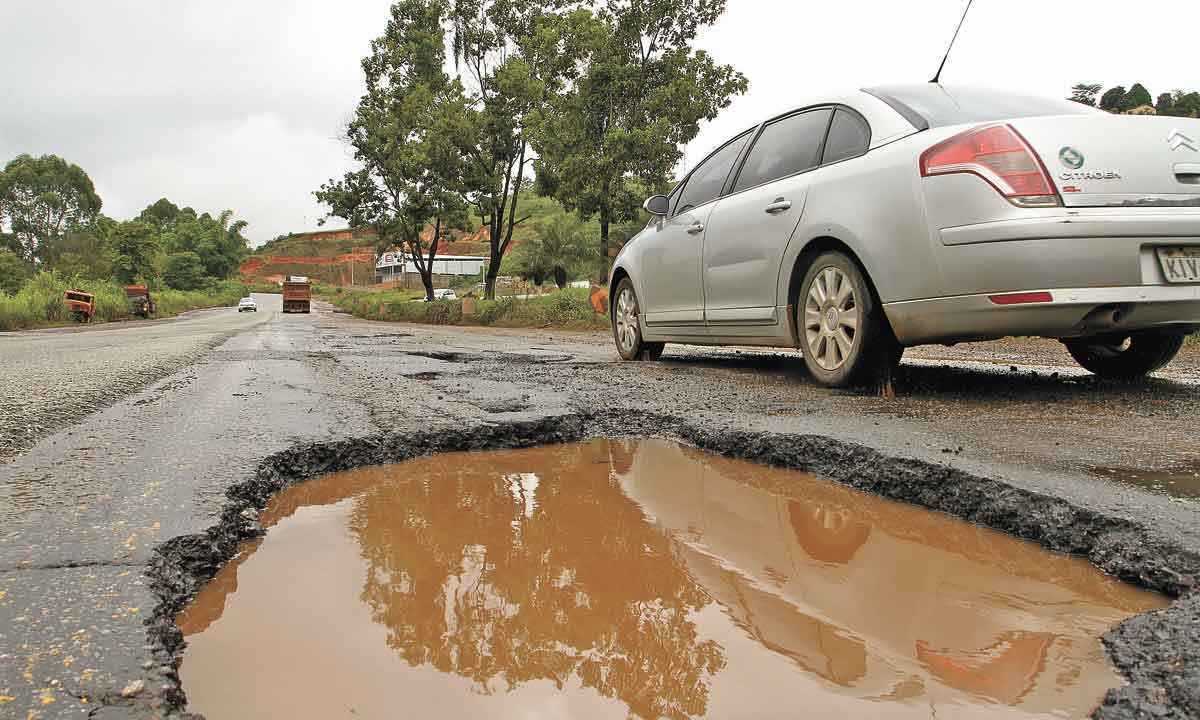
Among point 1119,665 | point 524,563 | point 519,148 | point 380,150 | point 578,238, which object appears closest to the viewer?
point 1119,665

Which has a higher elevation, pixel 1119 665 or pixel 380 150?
pixel 380 150

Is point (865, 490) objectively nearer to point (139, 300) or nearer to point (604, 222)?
point (604, 222)

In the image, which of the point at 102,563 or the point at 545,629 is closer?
the point at 545,629

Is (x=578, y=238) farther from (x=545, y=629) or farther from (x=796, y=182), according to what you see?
(x=545, y=629)

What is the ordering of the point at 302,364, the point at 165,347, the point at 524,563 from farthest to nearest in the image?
the point at 165,347
the point at 302,364
the point at 524,563

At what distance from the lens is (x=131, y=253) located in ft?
160

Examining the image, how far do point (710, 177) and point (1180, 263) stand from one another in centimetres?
288

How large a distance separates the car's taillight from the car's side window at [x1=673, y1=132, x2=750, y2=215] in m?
1.89

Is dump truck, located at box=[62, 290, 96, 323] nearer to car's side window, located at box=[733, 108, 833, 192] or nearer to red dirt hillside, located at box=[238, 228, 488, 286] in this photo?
car's side window, located at box=[733, 108, 833, 192]

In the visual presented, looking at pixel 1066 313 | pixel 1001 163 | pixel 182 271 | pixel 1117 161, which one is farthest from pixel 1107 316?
pixel 182 271

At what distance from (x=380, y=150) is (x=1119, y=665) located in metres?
30.9

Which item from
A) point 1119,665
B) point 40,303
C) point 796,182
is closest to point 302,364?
point 796,182

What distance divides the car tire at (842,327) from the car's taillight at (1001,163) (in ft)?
2.25

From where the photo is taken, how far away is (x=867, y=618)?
5.04 ft
